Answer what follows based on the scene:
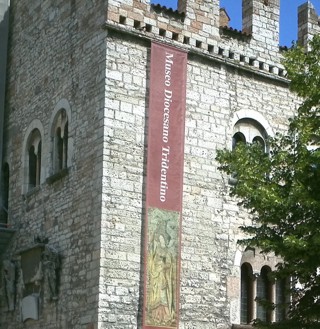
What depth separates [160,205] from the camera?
57.5ft

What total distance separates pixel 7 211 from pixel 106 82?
5475 millimetres

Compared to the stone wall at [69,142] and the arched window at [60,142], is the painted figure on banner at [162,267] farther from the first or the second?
the arched window at [60,142]

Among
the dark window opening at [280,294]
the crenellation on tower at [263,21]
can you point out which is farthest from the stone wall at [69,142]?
the dark window opening at [280,294]

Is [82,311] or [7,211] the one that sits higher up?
[7,211]

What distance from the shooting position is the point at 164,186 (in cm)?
1766

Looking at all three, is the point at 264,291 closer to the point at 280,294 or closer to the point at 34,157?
the point at 280,294

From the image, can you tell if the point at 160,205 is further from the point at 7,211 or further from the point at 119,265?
the point at 7,211

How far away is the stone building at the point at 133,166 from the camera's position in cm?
1711

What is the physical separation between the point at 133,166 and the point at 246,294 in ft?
12.8

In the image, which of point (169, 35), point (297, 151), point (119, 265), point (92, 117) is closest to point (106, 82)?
point (92, 117)

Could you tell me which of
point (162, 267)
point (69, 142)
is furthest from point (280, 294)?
point (69, 142)

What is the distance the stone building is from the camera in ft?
56.1

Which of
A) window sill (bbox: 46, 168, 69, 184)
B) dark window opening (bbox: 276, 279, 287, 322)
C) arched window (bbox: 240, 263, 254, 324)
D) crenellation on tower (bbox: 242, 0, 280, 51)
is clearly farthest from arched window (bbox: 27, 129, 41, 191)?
dark window opening (bbox: 276, 279, 287, 322)

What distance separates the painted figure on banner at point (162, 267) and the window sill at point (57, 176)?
227 centimetres
